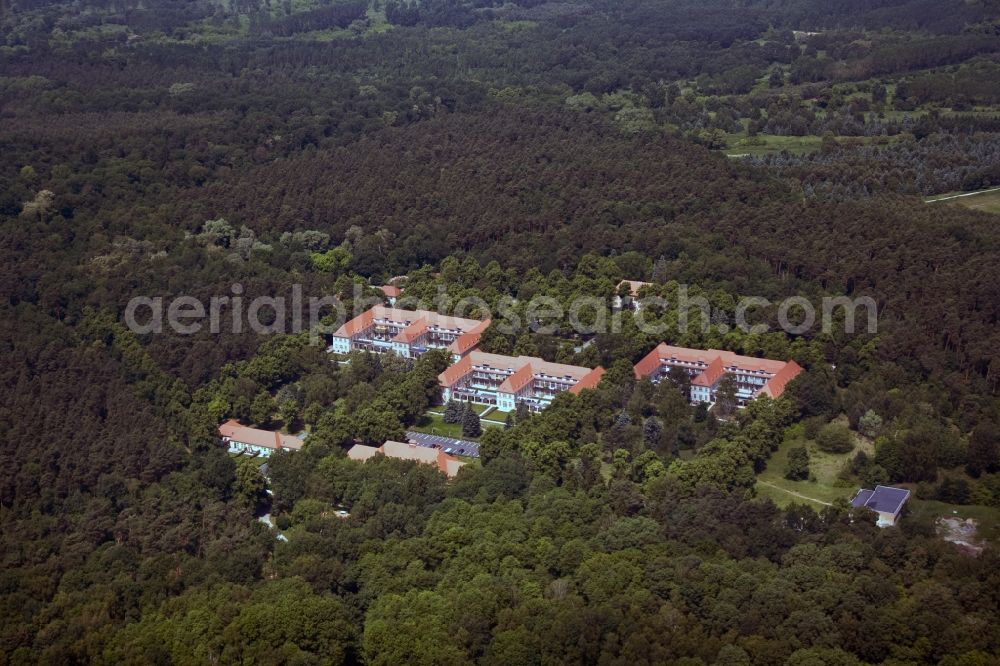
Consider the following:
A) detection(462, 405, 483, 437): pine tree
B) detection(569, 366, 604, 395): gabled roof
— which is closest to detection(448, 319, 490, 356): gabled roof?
detection(462, 405, 483, 437): pine tree

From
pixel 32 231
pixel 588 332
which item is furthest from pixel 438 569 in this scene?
pixel 32 231

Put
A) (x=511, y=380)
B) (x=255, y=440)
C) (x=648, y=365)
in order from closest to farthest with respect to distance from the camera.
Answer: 1. (x=255, y=440)
2. (x=511, y=380)
3. (x=648, y=365)

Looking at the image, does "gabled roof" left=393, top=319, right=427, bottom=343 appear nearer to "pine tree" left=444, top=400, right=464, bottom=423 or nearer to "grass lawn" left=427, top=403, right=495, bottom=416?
"grass lawn" left=427, top=403, right=495, bottom=416

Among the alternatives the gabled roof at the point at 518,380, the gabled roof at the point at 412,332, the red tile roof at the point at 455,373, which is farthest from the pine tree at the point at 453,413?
the gabled roof at the point at 412,332

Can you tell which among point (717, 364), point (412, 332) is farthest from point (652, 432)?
point (412, 332)

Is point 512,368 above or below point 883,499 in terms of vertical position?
below

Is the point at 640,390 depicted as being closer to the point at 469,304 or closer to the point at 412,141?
the point at 469,304

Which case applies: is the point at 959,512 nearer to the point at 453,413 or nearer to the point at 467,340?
the point at 453,413
